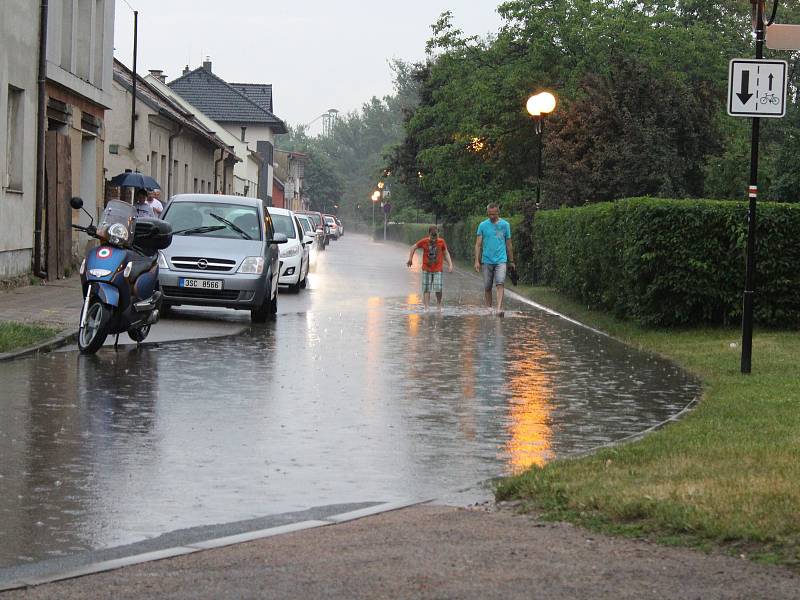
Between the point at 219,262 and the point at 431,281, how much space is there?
18.8ft

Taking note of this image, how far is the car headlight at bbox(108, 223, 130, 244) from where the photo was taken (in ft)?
47.0

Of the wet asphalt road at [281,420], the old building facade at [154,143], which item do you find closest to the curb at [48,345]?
the wet asphalt road at [281,420]

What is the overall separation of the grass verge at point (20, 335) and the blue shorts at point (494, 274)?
934 cm

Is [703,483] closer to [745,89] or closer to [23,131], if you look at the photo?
[745,89]

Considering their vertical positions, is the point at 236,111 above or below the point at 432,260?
above

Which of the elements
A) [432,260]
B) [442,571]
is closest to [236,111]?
[432,260]

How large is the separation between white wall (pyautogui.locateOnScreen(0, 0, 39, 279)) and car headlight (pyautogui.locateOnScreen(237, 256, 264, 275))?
5.04 m

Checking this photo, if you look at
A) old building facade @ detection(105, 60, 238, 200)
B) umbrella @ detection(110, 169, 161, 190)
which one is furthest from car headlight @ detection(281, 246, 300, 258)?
old building facade @ detection(105, 60, 238, 200)

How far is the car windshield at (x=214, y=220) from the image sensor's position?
66.6 feet

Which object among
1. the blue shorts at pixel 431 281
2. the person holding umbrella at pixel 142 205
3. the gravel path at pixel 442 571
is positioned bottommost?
the gravel path at pixel 442 571

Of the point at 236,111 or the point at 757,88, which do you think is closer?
the point at 757,88

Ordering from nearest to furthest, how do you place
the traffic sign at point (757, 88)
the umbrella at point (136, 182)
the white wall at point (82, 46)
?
the traffic sign at point (757, 88) → the white wall at point (82, 46) → the umbrella at point (136, 182)

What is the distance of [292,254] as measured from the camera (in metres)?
27.1

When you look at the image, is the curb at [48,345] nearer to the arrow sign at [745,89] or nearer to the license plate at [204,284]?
the license plate at [204,284]
